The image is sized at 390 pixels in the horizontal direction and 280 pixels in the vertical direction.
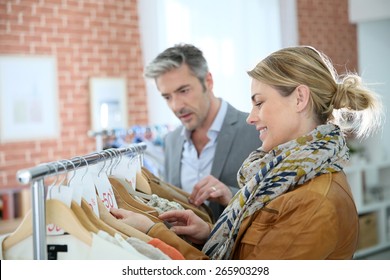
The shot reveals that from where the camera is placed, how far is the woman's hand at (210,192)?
1911 millimetres

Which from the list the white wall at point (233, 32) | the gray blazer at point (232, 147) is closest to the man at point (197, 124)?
the gray blazer at point (232, 147)

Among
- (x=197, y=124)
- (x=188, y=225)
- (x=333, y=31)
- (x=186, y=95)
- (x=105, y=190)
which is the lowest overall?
(x=188, y=225)

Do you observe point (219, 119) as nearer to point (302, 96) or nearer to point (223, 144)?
point (223, 144)

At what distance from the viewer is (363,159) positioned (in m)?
4.79

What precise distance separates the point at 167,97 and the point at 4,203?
1627mm

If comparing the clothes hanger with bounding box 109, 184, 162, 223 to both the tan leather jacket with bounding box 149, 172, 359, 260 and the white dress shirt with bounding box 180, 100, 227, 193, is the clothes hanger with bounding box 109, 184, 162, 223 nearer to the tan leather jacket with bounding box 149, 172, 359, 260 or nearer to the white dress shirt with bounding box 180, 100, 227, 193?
the tan leather jacket with bounding box 149, 172, 359, 260

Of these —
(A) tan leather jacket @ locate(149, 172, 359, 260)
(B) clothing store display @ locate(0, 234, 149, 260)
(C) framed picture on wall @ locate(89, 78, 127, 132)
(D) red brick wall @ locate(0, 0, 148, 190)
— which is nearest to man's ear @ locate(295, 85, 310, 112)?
(A) tan leather jacket @ locate(149, 172, 359, 260)

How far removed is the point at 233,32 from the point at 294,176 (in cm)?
271

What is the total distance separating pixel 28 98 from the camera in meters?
3.96

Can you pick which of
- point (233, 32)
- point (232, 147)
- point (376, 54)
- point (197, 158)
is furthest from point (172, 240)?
point (233, 32)

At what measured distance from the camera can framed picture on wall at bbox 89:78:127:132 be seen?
4.30m
